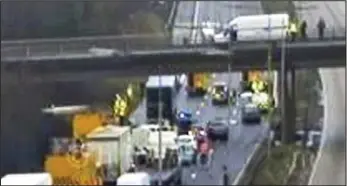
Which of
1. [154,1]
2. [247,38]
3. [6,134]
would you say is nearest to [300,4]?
[247,38]

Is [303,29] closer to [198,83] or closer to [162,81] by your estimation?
[198,83]

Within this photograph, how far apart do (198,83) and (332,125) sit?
1.18ft

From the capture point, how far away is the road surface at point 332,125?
1.86 metres

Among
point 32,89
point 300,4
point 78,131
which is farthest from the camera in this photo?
point 300,4

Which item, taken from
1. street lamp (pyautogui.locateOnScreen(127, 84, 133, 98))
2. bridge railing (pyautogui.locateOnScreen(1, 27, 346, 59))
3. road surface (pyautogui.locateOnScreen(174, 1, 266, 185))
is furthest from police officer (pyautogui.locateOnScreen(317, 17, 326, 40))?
street lamp (pyautogui.locateOnScreen(127, 84, 133, 98))

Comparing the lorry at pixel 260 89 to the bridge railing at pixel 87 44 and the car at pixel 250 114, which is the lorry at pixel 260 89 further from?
the bridge railing at pixel 87 44

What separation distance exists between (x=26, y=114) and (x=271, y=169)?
0.62m

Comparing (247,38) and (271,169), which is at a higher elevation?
(247,38)

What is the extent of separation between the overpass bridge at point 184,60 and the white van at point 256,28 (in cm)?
2

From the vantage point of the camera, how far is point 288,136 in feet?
6.82

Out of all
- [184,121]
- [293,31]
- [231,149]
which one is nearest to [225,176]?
[231,149]

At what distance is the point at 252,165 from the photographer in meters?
1.97

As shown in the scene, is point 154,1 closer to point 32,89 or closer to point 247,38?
point 247,38

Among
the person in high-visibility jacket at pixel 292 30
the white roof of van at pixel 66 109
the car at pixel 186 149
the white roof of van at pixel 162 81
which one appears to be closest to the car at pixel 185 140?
the car at pixel 186 149
